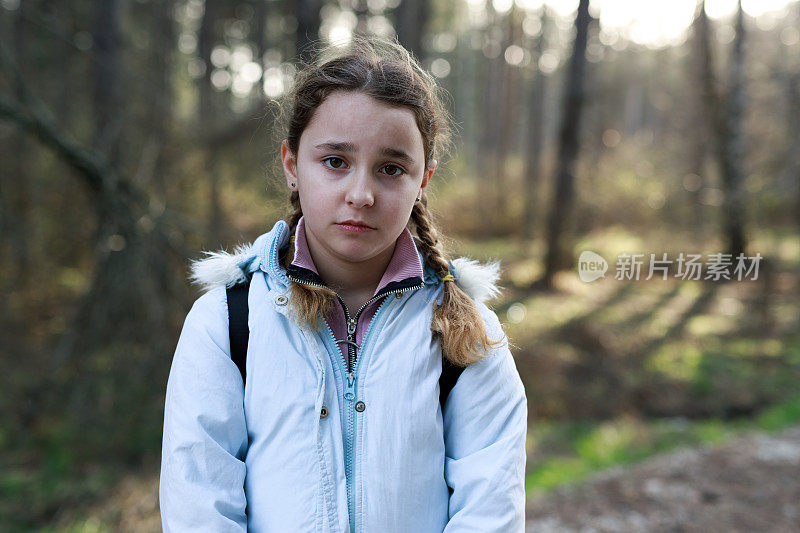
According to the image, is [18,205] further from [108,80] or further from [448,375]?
[448,375]

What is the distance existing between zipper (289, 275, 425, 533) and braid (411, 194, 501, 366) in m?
0.09

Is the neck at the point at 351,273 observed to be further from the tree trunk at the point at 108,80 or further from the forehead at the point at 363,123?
the tree trunk at the point at 108,80

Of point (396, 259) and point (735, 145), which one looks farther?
point (735, 145)

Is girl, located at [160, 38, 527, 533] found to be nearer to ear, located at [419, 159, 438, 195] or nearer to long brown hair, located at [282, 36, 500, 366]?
long brown hair, located at [282, 36, 500, 366]

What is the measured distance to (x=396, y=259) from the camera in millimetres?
1545

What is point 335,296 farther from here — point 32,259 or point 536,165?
point 536,165

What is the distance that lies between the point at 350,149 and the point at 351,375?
0.53 metres

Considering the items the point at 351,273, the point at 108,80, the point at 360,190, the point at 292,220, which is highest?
the point at 108,80

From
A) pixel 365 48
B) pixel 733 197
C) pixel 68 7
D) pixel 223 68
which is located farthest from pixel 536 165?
pixel 365 48

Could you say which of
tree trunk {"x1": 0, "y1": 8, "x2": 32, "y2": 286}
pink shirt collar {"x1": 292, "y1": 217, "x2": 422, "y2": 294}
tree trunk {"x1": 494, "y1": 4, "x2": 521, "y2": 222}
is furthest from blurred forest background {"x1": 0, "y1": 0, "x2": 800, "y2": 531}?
tree trunk {"x1": 494, "y1": 4, "x2": 521, "y2": 222}

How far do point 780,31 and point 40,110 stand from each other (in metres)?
13.7

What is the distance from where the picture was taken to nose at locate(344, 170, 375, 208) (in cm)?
138

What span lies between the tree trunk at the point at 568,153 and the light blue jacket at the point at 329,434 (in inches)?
339

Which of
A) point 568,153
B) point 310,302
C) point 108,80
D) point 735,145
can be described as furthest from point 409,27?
point 310,302
